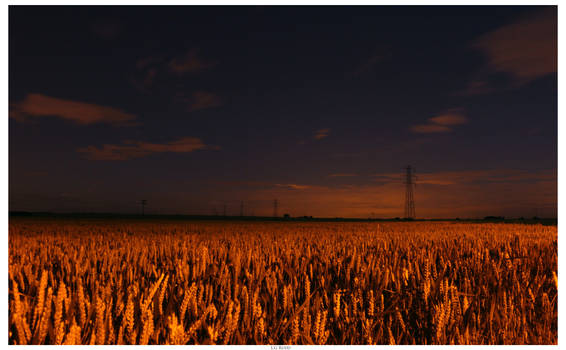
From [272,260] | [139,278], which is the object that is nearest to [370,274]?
[272,260]

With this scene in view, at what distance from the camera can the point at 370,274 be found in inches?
125

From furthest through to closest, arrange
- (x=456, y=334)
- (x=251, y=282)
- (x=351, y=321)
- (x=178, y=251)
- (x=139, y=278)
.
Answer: (x=178, y=251) < (x=139, y=278) < (x=251, y=282) < (x=351, y=321) < (x=456, y=334)

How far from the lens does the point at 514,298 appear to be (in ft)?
7.82

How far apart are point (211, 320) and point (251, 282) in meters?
0.76

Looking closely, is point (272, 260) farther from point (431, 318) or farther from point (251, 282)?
point (431, 318)
